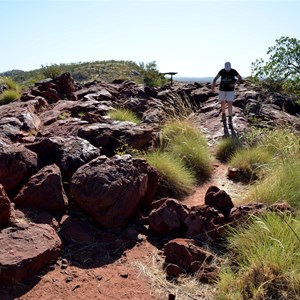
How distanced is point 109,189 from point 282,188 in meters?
2.00

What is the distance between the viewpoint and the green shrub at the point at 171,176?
16.8 ft

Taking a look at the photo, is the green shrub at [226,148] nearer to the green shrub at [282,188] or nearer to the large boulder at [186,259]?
the green shrub at [282,188]

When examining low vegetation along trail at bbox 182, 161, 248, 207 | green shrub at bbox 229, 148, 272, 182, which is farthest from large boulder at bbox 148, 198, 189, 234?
green shrub at bbox 229, 148, 272, 182

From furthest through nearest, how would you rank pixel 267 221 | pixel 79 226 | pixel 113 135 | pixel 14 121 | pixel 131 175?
pixel 14 121 < pixel 113 135 < pixel 131 175 < pixel 79 226 < pixel 267 221

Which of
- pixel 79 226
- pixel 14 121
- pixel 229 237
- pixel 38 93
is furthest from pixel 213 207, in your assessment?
pixel 38 93

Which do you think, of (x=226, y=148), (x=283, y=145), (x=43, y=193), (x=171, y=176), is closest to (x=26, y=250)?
(x=43, y=193)

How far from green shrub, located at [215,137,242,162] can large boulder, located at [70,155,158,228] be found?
3220mm

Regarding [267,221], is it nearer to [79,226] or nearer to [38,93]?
[79,226]

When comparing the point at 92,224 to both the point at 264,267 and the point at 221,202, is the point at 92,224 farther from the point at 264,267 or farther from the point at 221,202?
the point at 264,267

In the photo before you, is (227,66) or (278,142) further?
(227,66)

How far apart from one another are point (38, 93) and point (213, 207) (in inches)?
347

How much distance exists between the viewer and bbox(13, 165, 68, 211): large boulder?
3812mm

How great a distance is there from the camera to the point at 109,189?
3.80m

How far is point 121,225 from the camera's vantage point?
3877 millimetres
